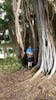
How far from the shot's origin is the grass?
18.8 feet

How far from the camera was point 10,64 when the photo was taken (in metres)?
5.95

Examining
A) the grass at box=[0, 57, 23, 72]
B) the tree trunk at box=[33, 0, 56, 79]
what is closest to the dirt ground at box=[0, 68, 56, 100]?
the tree trunk at box=[33, 0, 56, 79]

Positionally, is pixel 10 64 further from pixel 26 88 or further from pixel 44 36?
pixel 26 88

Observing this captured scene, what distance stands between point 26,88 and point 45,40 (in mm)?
1241

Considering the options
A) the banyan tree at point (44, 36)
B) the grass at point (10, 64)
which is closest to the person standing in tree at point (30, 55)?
the grass at point (10, 64)

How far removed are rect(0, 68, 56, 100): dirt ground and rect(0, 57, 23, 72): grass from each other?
0.59m

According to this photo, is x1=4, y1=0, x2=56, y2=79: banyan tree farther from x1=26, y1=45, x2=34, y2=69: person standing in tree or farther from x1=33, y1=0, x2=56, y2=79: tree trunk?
x1=26, y1=45, x2=34, y2=69: person standing in tree

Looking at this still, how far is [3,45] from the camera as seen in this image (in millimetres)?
6148

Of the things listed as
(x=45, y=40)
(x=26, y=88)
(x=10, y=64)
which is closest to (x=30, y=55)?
(x=10, y=64)

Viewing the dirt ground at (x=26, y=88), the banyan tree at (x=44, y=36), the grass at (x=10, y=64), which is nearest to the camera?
the dirt ground at (x=26, y=88)

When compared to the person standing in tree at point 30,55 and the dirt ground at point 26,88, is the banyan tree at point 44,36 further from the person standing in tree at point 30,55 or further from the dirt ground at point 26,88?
the person standing in tree at point 30,55

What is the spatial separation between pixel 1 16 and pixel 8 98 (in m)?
2.84

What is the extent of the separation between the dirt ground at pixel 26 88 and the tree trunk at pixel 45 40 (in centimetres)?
25

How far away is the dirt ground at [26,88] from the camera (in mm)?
4160
